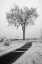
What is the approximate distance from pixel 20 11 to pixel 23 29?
5001 millimetres

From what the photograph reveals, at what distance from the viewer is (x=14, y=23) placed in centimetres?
1864

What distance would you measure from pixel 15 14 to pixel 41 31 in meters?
16.4

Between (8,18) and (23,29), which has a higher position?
(8,18)

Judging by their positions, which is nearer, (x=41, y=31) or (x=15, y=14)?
(x=15, y=14)

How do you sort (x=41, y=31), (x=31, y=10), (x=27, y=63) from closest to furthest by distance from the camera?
(x=27, y=63) → (x=31, y=10) → (x=41, y=31)

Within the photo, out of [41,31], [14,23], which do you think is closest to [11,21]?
[14,23]

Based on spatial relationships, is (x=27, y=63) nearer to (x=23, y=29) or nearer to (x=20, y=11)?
(x=23, y=29)

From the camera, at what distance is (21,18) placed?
726 inches

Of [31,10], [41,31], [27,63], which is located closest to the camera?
[27,63]

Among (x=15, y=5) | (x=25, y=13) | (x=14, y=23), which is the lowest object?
(x=14, y=23)

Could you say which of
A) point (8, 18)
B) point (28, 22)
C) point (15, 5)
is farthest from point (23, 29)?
point (15, 5)

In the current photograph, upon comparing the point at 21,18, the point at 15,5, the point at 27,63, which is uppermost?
the point at 15,5

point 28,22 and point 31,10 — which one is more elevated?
point 31,10

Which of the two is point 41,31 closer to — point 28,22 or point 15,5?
point 28,22
